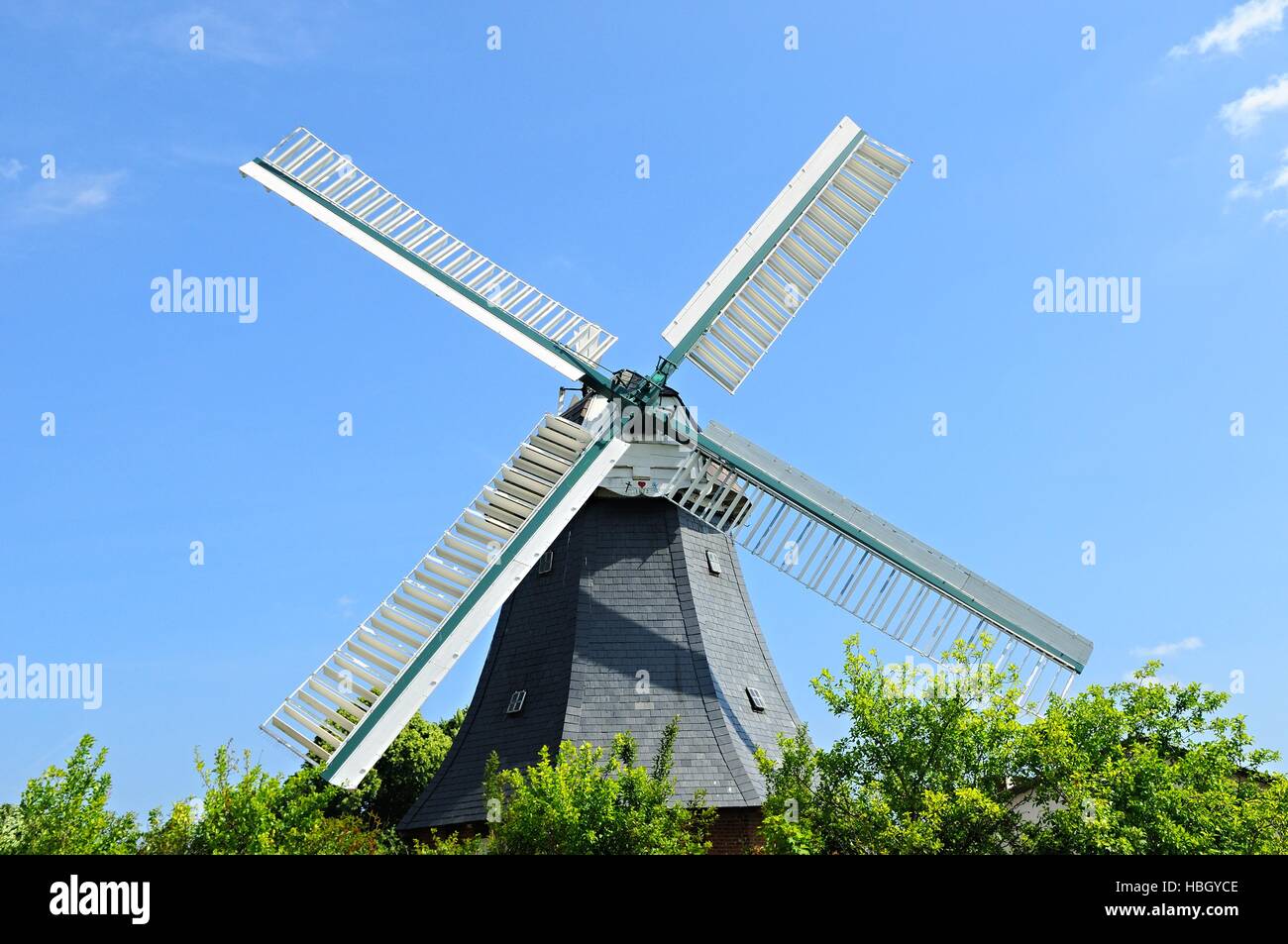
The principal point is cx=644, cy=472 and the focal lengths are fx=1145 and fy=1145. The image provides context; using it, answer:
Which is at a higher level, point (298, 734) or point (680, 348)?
point (680, 348)

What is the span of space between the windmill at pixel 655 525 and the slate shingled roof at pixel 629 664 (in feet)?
0.12

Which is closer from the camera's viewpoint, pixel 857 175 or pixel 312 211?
pixel 312 211

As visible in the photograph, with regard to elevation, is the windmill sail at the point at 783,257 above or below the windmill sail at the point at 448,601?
above

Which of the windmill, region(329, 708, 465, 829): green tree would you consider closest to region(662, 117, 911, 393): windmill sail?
the windmill

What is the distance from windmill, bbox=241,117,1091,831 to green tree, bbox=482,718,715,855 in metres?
2.38

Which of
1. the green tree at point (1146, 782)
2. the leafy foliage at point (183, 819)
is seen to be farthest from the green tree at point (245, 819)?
the green tree at point (1146, 782)

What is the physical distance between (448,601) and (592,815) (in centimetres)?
413

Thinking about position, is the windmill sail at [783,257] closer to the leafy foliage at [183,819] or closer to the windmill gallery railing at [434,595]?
the windmill gallery railing at [434,595]

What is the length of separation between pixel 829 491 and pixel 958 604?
3184 millimetres

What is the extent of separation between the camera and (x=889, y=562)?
70.0ft

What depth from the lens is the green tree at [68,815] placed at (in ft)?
43.9

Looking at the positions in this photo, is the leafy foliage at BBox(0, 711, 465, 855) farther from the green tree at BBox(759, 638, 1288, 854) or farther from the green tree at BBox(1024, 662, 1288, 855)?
the green tree at BBox(1024, 662, 1288, 855)
